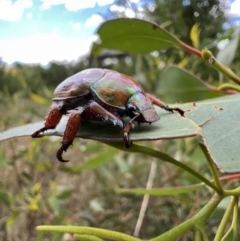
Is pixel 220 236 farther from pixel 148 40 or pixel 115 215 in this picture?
pixel 115 215

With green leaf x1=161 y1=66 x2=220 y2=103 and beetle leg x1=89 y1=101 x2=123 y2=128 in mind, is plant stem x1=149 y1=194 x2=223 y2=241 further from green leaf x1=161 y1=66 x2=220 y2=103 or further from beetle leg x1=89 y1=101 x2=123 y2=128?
green leaf x1=161 y1=66 x2=220 y2=103

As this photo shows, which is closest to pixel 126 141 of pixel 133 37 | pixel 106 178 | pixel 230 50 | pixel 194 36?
pixel 133 37

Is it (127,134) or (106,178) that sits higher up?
(127,134)

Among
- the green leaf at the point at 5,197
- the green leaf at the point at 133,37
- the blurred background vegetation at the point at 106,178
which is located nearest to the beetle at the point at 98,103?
the blurred background vegetation at the point at 106,178

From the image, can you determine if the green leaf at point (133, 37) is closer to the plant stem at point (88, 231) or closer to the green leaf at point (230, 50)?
the green leaf at point (230, 50)

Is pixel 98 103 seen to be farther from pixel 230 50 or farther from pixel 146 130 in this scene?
pixel 230 50

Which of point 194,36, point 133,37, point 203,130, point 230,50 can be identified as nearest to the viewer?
point 203,130
